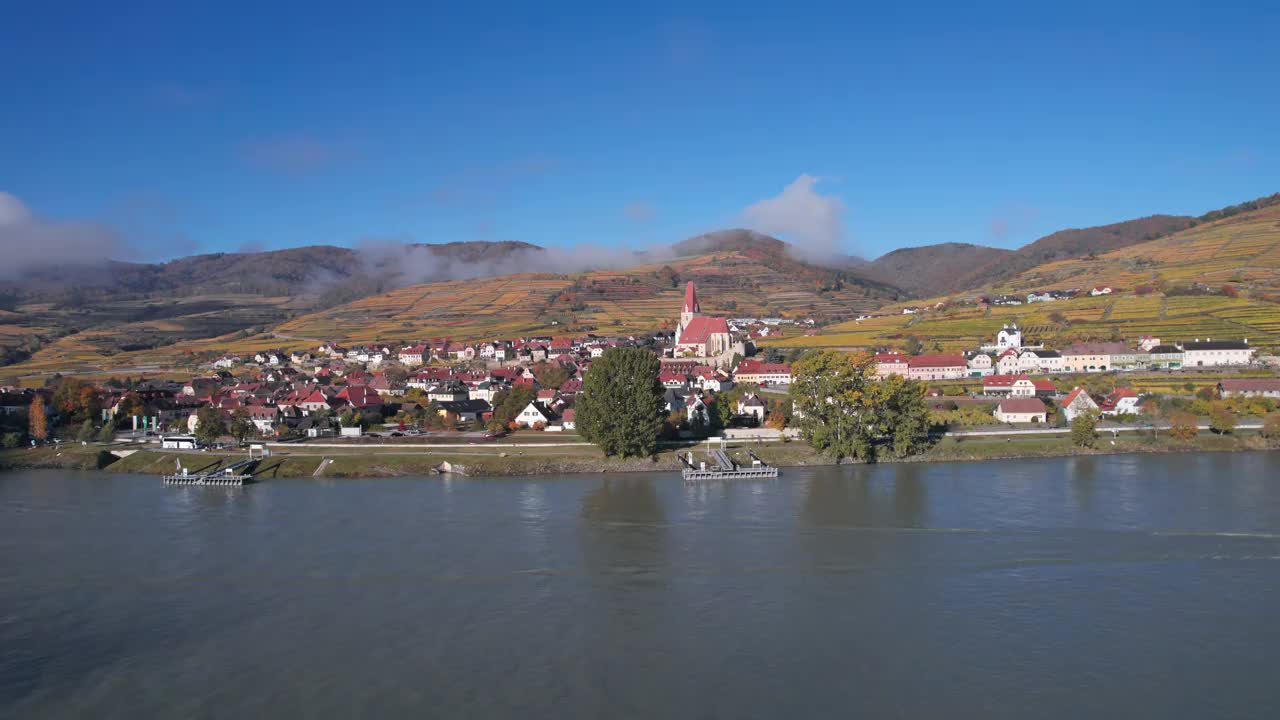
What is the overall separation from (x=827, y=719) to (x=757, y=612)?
2.96 meters

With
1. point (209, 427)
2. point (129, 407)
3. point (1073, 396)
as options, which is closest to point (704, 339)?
point (1073, 396)

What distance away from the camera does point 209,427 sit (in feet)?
91.9

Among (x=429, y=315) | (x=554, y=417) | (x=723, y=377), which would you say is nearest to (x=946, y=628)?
(x=554, y=417)

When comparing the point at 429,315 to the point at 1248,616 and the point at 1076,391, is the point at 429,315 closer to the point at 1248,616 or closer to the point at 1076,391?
the point at 1076,391

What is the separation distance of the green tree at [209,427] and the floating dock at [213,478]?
4.13 meters

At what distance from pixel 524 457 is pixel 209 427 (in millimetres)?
11800

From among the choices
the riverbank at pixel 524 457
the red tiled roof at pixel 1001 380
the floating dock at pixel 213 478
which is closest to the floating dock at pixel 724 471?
the riverbank at pixel 524 457

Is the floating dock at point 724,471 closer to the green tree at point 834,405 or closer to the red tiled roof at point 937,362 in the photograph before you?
the green tree at point 834,405

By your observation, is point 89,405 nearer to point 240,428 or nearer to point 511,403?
point 240,428

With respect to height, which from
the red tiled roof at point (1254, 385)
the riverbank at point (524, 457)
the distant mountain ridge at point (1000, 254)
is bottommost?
the riverbank at point (524, 457)

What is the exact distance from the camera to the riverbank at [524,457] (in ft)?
78.1

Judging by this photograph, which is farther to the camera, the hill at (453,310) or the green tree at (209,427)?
the hill at (453,310)

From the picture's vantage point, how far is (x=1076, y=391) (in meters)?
29.9

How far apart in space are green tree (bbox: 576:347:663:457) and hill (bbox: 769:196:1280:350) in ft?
85.0
